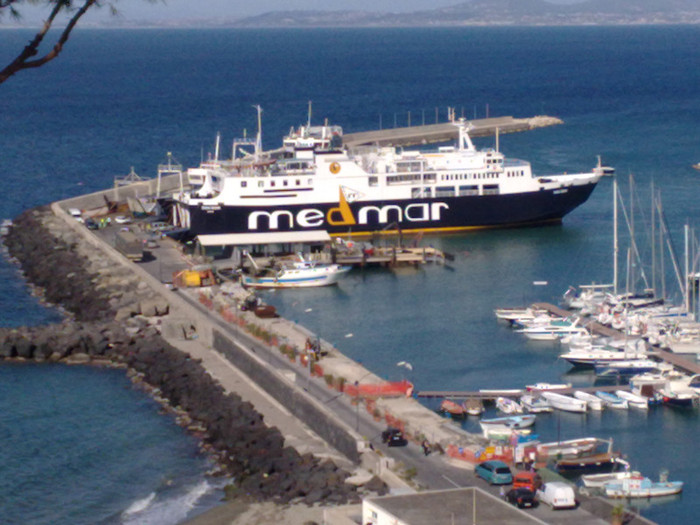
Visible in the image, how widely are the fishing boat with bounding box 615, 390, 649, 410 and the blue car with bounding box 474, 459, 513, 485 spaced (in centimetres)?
676

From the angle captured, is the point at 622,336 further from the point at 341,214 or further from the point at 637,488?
the point at 341,214

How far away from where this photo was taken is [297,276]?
37.8 meters

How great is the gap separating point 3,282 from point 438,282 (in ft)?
42.1

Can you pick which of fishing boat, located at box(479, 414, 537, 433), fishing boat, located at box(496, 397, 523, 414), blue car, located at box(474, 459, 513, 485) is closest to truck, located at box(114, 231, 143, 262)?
fishing boat, located at box(496, 397, 523, 414)

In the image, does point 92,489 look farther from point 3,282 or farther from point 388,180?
point 388,180

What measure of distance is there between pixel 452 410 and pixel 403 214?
70.3ft

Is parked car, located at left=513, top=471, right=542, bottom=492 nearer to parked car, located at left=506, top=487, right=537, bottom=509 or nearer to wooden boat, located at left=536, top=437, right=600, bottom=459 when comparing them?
parked car, located at left=506, top=487, right=537, bottom=509

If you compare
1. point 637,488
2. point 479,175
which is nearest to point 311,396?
point 637,488

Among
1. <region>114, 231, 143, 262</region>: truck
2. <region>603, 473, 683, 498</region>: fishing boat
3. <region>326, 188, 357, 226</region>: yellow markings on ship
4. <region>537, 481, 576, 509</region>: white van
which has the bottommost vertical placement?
<region>603, 473, 683, 498</region>: fishing boat

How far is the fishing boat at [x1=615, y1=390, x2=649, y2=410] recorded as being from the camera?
25.4 meters

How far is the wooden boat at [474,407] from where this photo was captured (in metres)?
24.8

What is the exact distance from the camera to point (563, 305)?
112 feet

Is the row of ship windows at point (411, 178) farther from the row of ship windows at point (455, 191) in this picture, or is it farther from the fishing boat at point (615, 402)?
the fishing boat at point (615, 402)

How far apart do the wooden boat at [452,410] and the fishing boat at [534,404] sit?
1211mm
